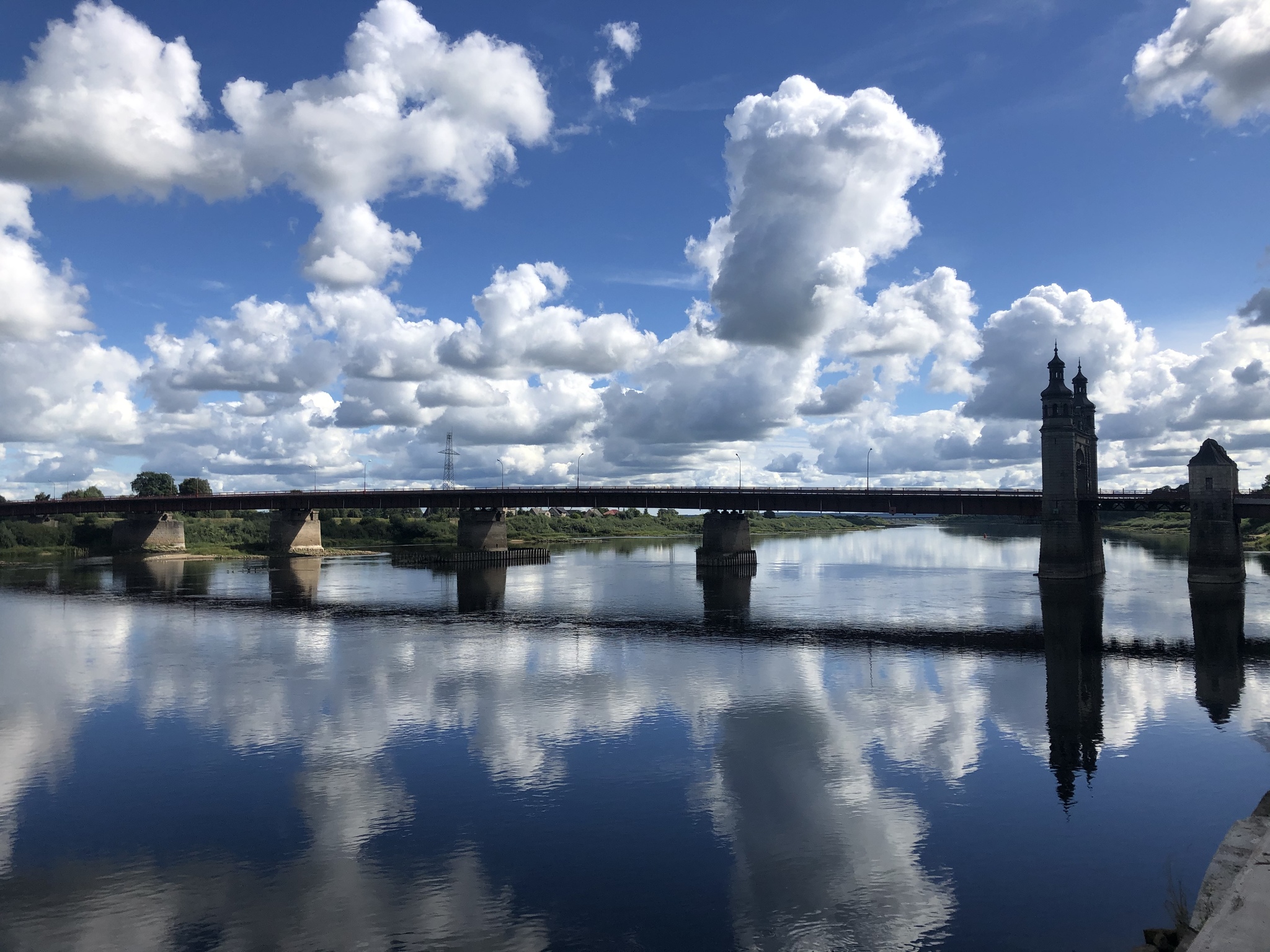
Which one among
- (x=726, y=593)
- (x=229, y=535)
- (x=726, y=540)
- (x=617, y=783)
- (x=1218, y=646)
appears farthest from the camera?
(x=229, y=535)

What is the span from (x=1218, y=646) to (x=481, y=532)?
10502cm

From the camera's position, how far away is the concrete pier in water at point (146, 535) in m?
152

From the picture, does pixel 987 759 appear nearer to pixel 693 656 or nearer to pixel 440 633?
pixel 693 656

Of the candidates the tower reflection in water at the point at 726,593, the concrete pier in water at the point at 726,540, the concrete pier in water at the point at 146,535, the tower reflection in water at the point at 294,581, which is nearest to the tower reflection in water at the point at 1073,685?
the tower reflection in water at the point at 726,593

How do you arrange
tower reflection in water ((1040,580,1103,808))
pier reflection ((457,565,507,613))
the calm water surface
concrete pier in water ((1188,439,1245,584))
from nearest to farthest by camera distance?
the calm water surface, tower reflection in water ((1040,580,1103,808)), pier reflection ((457,565,507,613)), concrete pier in water ((1188,439,1245,584))

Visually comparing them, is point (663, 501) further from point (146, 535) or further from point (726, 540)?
point (146, 535)

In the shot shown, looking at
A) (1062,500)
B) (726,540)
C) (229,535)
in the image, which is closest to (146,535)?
(229,535)

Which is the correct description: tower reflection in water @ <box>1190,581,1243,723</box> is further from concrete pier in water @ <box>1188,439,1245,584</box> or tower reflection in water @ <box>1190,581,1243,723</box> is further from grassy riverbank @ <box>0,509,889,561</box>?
grassy riverbank @ <box>0,509,889,561</box>

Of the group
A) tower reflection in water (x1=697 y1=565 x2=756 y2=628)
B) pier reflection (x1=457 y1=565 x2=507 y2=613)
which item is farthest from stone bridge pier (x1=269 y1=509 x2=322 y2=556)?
tower reflection in water (x1=697 y1=565 x2=756 y2=628)

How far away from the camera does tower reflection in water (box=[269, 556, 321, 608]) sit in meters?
82.2

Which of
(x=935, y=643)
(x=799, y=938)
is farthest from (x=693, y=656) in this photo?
(x=799, y=938)

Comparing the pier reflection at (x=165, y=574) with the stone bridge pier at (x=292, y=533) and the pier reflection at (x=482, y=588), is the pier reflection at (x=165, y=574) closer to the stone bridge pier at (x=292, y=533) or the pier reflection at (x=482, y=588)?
the stone bridge pier at (x=292, y=533)

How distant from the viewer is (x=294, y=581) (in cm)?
10388

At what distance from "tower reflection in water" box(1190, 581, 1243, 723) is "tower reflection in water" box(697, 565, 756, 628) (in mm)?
30440
